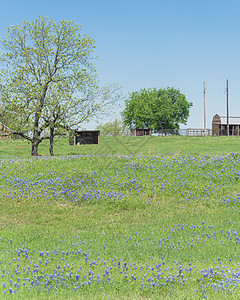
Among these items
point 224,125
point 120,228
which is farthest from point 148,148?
point 224,125

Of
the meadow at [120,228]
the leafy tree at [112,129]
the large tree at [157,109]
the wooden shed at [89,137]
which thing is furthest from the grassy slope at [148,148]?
the leafy tree at [112,129]

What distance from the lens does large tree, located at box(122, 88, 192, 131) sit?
8475 cm

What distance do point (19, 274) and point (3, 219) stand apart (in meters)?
7.06

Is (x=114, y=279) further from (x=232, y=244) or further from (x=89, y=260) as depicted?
(x=232, y=244)

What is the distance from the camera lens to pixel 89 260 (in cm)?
743

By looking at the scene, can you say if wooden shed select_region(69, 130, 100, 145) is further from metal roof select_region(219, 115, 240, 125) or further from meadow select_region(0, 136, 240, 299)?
metal roof select_region(219, 115, 240, 125)

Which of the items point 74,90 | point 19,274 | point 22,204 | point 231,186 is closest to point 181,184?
point 231,186

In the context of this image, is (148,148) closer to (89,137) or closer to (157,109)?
(89,137)

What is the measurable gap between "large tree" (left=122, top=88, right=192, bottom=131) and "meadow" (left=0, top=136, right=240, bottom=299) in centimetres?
6545

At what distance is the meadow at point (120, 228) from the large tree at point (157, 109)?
65.4 metres

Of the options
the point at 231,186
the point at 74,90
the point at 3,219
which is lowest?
the point at 3,219

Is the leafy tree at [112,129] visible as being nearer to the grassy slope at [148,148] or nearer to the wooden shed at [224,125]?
the wooden shed at [224,125]

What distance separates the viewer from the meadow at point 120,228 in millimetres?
6027

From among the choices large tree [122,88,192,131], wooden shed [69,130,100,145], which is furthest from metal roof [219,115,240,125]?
wooden shed [69,130,100,145]
